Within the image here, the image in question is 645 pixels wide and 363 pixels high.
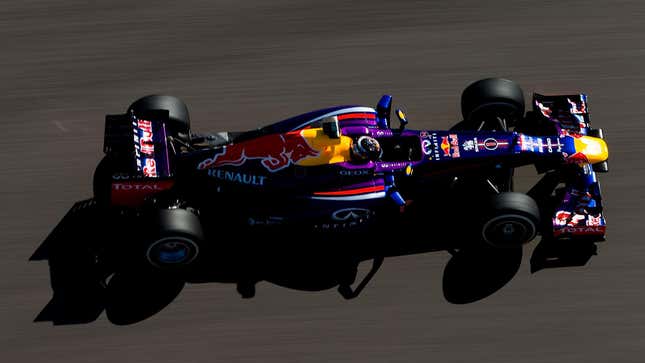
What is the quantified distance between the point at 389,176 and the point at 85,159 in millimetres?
4541

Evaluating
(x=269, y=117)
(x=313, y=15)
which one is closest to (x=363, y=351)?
(x=269, y=117)

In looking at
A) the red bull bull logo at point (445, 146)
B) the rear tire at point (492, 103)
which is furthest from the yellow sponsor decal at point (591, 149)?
the red bull bull logo at point (445, 146)

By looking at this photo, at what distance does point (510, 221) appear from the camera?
991 cm

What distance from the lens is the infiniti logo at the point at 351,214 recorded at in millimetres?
10164

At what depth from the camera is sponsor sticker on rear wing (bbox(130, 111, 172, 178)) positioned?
10117mm

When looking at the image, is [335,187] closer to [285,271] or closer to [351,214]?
[351,214]

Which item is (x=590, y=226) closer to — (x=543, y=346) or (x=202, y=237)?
(x=543, y=346)

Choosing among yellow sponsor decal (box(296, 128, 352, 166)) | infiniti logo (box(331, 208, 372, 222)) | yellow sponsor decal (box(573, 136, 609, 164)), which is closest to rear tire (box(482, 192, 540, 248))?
yellow sponsor decal (box(573, 136, 609, 164))

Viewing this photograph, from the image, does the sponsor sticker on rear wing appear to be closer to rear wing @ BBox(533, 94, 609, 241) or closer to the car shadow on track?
the car shadow on track

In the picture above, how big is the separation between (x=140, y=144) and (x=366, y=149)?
2.50 m

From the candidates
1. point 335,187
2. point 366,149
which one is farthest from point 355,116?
point 335,187

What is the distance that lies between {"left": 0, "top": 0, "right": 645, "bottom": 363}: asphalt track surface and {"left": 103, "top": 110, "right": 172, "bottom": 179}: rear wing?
1519 mm

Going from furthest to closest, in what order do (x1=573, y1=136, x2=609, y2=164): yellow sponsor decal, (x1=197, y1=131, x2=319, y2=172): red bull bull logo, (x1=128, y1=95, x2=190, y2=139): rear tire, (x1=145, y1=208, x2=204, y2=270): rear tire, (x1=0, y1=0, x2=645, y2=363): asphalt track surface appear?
(x1=128, y1=95, x2=190, y2=139): rear tire < (x1=573, y1=136, x2=609, y2=164): yellow sponsor decal < (x1=0, y1=0, x2=645, y2=363): asphalt track surface < (x1=197, y1=131, x2=319, y2=172): red bull bull logo < (x1=145, y1=208, x2=204, y2=270): rear tire

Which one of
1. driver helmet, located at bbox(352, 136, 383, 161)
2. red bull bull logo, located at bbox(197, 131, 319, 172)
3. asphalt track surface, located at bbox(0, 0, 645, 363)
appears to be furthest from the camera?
asphalt track surface, located at bbox(0, 0, 645, 363)
